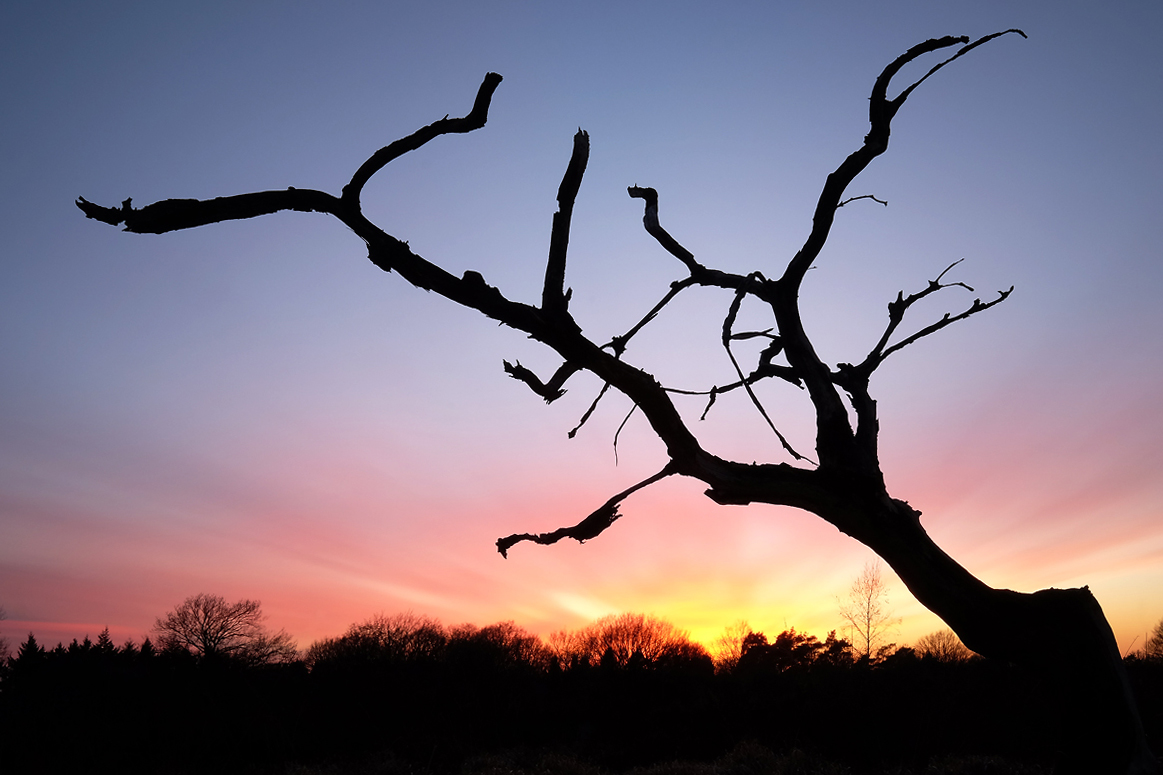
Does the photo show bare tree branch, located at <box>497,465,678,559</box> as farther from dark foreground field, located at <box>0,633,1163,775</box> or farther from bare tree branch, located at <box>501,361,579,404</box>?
dark foreground field, located at <box>0,633,1163,775</box>

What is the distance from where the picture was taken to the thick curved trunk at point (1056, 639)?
10.3 feet

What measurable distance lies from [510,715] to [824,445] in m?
25.4

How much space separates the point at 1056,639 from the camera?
3.27 m

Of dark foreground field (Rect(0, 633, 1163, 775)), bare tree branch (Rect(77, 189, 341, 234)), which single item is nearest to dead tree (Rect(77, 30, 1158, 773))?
bare tree branch (Rect(77, 189, 341, 234))

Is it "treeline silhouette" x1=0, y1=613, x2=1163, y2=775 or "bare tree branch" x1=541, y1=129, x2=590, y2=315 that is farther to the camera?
"treeline silhouette" x1=0, y1=613, x2=1163, y2=775

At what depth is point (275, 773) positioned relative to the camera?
67.9ft

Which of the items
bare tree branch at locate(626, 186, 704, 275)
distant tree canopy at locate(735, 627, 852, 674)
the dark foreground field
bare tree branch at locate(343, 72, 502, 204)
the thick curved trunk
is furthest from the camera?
distant tree canopy at locate(735, 627, 852, 674)

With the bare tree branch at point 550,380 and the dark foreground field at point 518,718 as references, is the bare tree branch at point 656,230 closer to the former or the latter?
the bare tree branch at point 550,380

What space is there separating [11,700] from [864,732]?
2701 centimetres

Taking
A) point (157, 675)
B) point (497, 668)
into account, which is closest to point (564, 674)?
point (497, 668)

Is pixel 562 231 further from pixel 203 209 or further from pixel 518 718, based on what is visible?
pixel 518 718

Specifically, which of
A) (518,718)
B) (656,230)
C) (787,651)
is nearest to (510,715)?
(518,718)

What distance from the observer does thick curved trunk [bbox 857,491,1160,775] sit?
3125 millimetres

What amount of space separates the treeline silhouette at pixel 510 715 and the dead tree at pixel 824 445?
17.3 m
